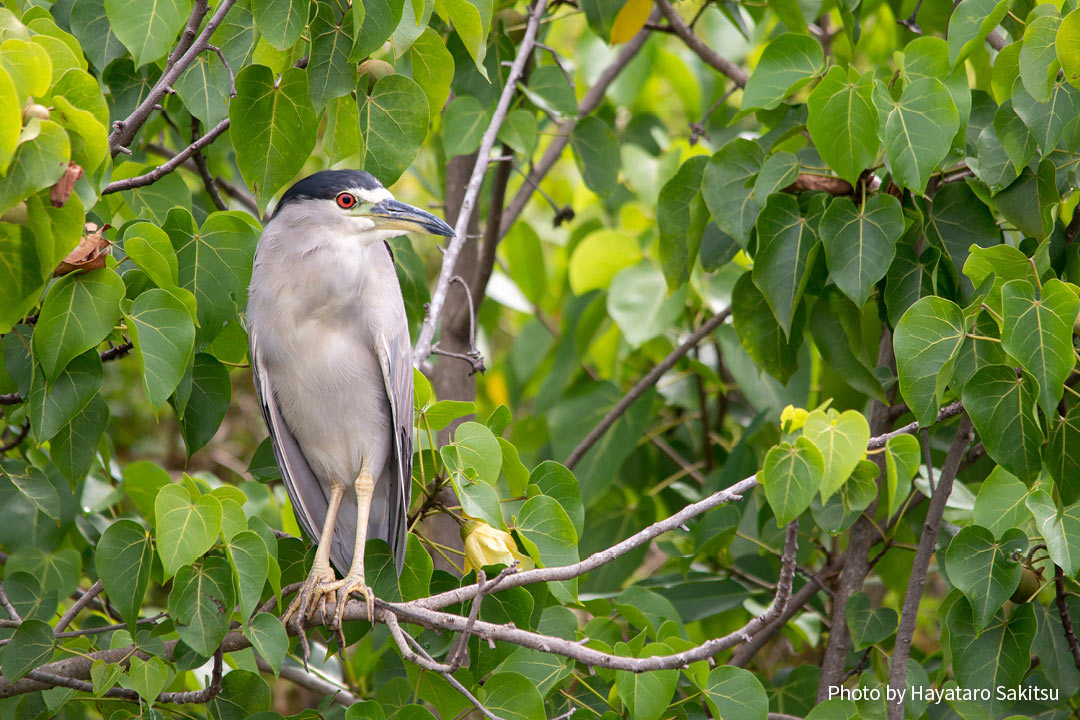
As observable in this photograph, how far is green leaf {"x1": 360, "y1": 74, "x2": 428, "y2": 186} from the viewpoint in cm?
195

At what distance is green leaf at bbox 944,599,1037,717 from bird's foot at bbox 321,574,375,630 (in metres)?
1.15

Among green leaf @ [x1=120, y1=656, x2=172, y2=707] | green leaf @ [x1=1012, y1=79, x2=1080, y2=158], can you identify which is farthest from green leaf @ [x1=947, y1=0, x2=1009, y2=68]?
green leaf @ [x1=120, y1=656, x2=172, y2=707]

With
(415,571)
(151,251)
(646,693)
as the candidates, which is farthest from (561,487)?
(151,251)

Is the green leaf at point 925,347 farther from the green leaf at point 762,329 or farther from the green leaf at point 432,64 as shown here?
the green leaf at point 432,64

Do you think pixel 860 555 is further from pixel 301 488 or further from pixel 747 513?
pixel 301 488

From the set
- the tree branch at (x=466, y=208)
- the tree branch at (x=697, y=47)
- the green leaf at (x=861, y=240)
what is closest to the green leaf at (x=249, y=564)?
the tree branch at (x=466, y=208)

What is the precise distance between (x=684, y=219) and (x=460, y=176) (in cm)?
106

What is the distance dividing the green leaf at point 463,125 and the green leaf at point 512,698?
1339mm

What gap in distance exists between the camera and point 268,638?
5.73 ft

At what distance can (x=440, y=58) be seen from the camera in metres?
2.06

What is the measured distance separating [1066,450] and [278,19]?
61.8 inches

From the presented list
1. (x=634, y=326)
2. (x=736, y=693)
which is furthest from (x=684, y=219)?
(x=736, y=693)

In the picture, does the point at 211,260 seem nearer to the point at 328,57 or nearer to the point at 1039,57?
the point at 328,57

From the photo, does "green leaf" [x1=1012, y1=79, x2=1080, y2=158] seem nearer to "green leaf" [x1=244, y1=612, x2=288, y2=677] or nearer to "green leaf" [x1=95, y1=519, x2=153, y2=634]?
"green leaf" [x1=244, y1=612, x2=288, y2=677]
